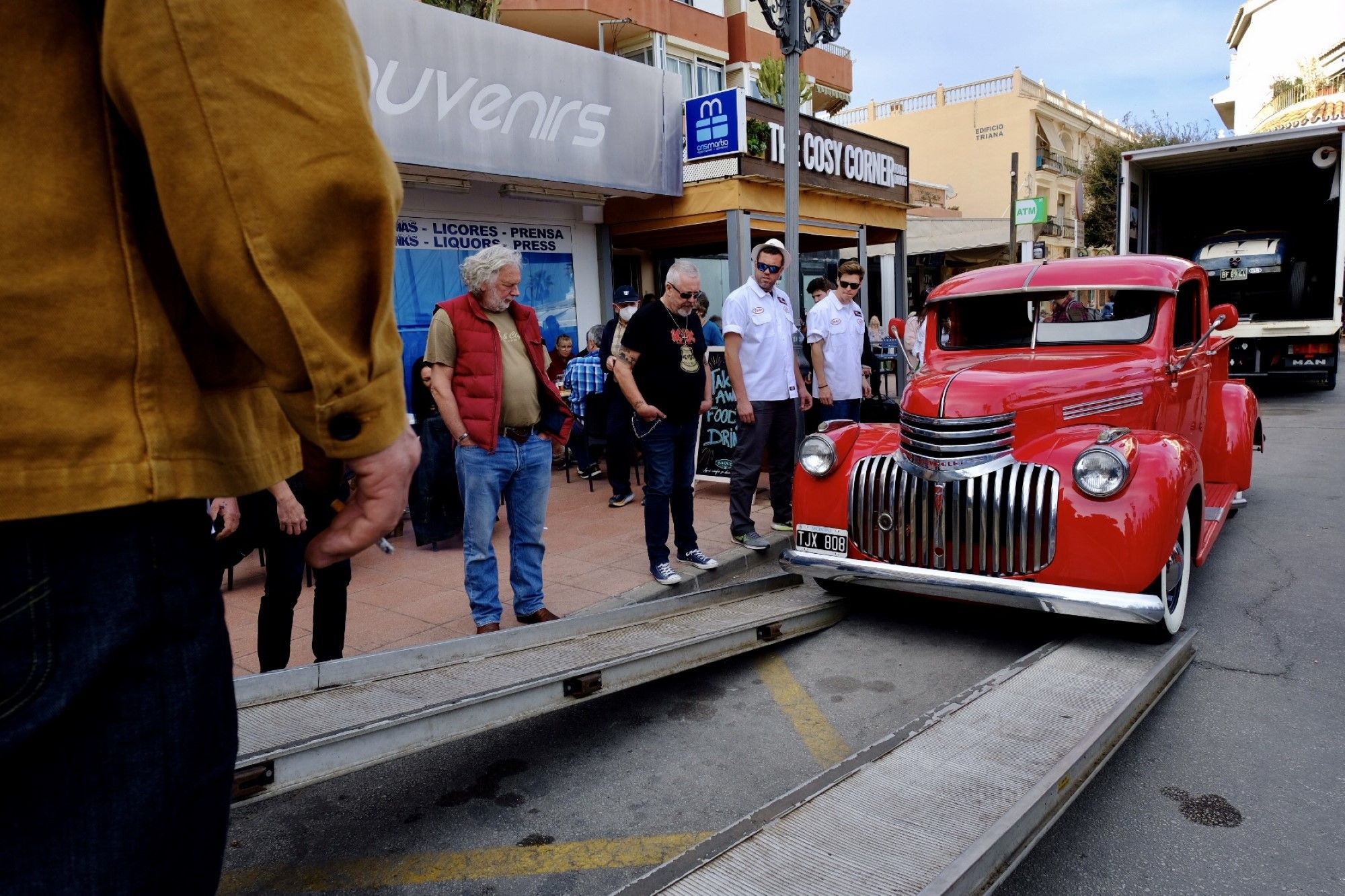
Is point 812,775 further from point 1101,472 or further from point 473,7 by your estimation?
point 473,7

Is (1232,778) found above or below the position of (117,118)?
below

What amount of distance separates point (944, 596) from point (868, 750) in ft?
4.82

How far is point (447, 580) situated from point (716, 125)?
275 inches

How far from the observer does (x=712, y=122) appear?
10477mm

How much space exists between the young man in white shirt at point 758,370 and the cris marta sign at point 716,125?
469 cm

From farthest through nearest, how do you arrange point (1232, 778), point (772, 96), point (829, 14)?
point (772, 96)
point (829, 14)
point (1232, 778)

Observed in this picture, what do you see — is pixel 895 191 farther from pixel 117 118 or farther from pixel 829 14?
pixel 117 118

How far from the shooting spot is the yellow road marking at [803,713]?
332 cm

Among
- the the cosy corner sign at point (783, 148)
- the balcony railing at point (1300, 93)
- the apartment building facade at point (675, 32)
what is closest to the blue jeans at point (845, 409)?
the the cosy corner sign at point (783, 148)

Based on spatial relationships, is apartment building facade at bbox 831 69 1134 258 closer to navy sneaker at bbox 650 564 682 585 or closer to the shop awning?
the shop awning

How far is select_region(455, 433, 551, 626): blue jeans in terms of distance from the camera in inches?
173

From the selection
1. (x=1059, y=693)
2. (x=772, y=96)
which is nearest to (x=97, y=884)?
(x=1059, y=693)

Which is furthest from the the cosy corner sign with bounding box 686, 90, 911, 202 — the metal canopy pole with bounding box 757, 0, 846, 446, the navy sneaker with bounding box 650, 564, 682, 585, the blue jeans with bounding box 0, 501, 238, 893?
the blue jeans with bounding box 0, 501, 238, 893

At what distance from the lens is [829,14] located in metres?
7.79
